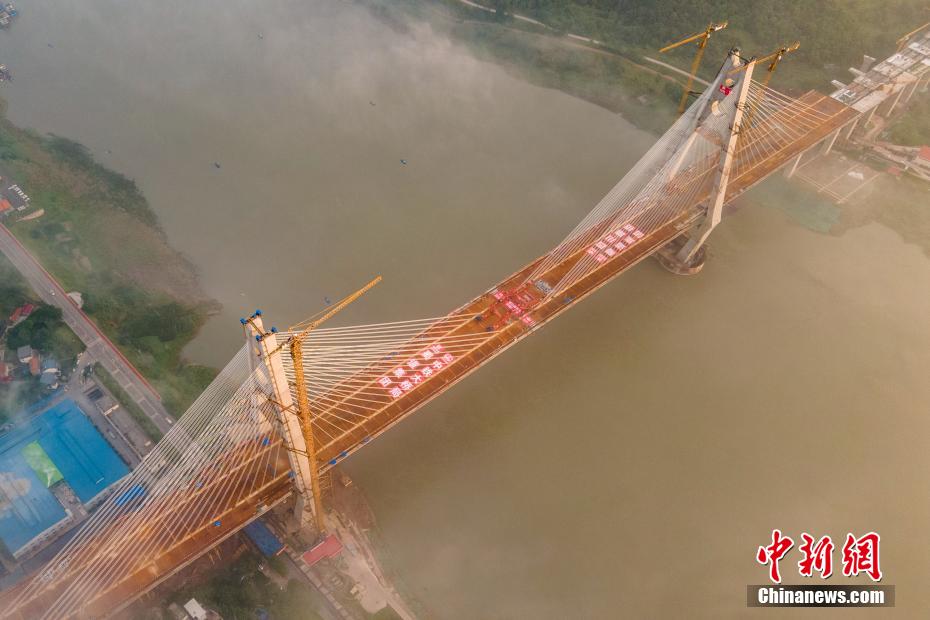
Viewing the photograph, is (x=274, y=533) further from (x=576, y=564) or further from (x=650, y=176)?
(x=650, y=176)

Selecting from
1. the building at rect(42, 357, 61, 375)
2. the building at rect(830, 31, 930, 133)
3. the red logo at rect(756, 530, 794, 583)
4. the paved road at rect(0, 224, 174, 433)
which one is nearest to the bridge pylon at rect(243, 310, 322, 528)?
the paved road at rect(0, 224, 174, 433)

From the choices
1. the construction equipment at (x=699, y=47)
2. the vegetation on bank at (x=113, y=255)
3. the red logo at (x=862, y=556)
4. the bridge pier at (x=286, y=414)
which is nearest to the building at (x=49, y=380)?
the vegetation on bank at (x=113, y=255)

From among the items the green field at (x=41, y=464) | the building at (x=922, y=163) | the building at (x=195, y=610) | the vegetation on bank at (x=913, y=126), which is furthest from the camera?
the vegetation on bank at (x=913, y=126)

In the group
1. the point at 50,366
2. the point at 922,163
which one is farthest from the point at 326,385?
the point at 922,163

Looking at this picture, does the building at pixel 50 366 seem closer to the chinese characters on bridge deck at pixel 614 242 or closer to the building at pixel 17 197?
the building at pixel 17 197

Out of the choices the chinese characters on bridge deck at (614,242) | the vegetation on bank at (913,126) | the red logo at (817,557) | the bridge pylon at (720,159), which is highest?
the vegetation on bank at (913,126)

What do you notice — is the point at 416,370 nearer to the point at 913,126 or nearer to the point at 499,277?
the point at 499,277

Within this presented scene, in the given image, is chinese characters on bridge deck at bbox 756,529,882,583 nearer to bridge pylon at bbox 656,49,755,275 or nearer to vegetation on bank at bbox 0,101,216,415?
bridge pylon at bbox 656,49,755,275
